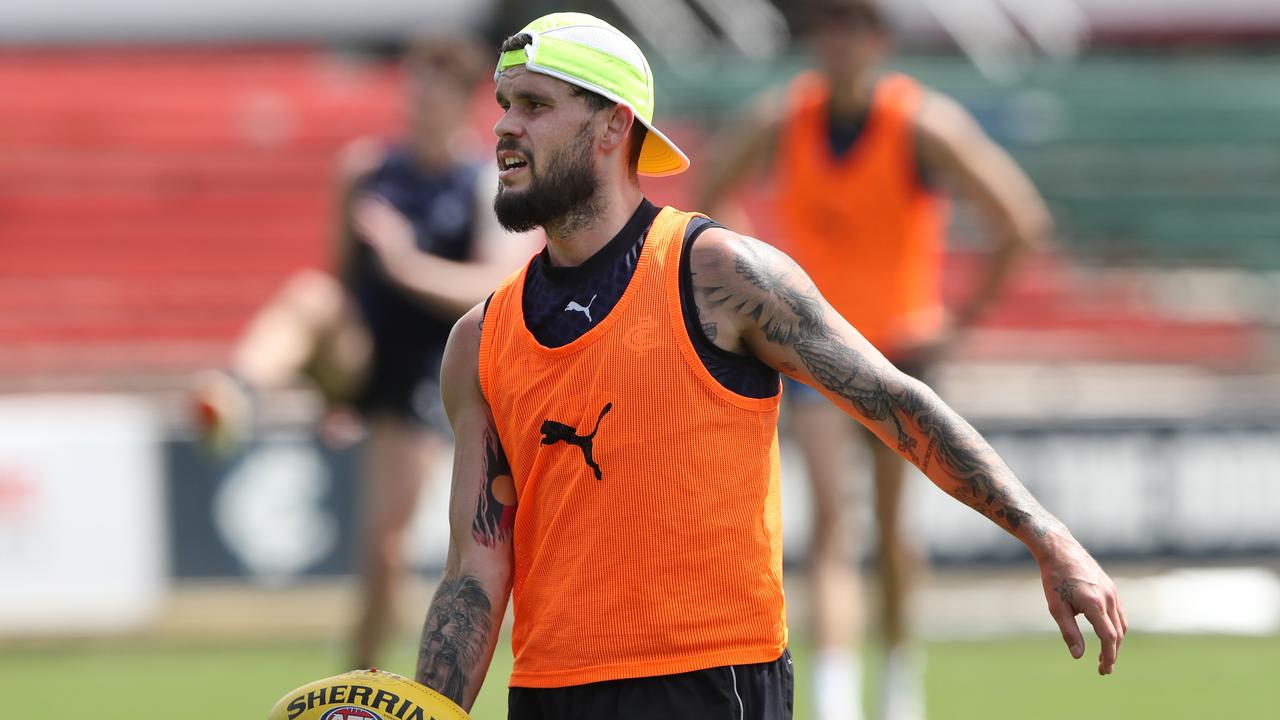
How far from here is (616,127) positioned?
3305 mm

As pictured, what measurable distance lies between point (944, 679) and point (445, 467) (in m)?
2.99

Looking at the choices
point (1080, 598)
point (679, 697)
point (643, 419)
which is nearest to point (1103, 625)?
point (1080, 598)

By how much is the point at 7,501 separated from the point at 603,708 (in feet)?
23.1

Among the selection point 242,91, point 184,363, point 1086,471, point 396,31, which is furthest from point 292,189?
point 1086,471

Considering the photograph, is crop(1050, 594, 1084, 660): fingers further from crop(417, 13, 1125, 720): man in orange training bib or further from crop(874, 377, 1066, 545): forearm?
crop(874, 377, 1066, 545): forearm

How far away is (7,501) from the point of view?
9.39 metres

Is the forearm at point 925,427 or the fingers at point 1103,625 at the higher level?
the forearm at point 925,427

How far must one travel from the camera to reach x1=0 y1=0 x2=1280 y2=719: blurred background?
934 cm

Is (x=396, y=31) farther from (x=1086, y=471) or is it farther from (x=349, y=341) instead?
(x=349, y=341)

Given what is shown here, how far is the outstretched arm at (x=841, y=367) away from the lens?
315cm

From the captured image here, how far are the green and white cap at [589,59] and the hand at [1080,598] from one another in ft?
3.31

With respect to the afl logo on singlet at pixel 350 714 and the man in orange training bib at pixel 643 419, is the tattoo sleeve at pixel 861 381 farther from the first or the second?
the afl logo on singlet at pixel 350 714

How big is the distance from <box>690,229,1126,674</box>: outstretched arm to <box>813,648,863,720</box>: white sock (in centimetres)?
283

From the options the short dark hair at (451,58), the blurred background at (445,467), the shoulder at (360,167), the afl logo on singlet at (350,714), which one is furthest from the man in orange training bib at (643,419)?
the blurred background at (445,467)
